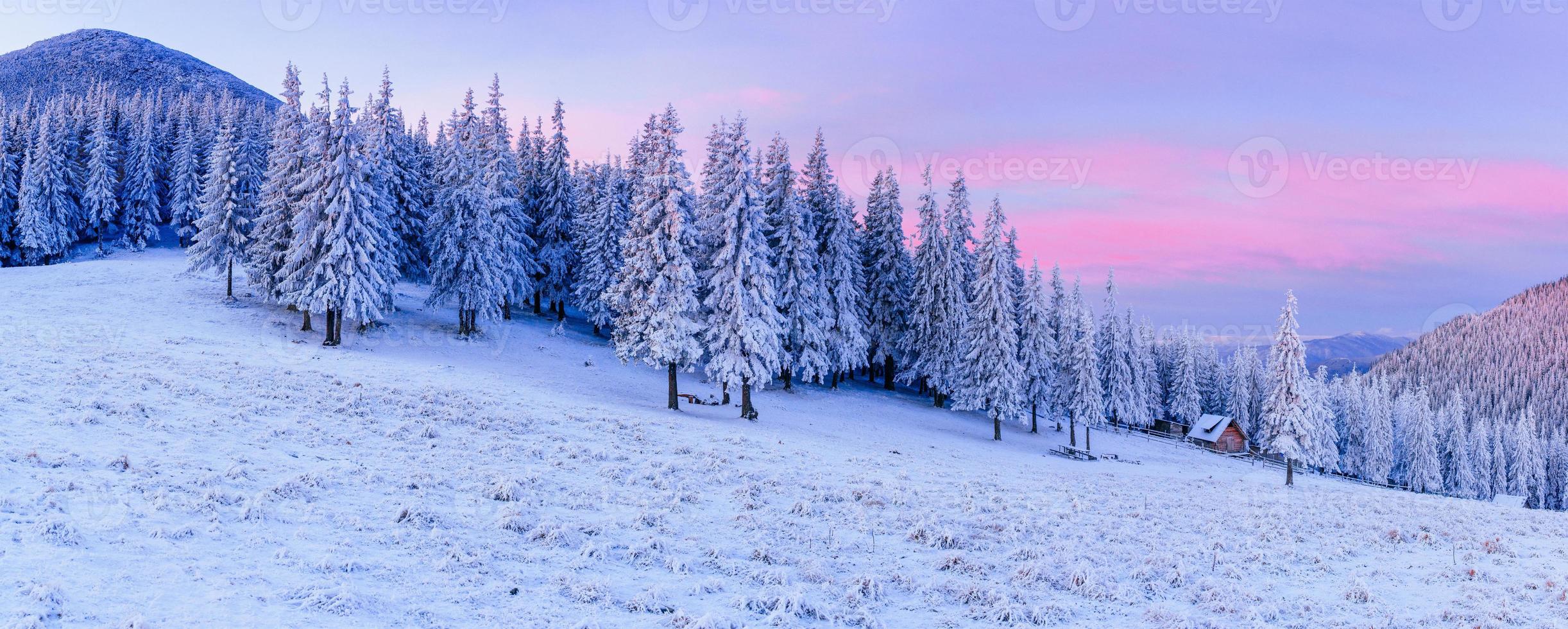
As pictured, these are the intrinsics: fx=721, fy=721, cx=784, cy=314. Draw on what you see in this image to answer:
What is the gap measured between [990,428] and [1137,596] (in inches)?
1369

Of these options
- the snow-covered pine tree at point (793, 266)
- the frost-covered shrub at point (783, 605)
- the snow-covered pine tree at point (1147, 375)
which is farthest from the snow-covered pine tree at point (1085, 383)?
the frost-covered shrub at point (783, 605)

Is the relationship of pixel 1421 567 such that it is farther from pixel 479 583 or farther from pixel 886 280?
pixel 886 280

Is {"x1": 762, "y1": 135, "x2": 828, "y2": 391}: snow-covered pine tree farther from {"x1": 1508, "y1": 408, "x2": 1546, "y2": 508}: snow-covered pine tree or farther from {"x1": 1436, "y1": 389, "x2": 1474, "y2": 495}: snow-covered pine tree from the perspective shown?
{"x1": 1508, "y1": 408, "x2": 1546, "y2": 508}: snow-covered pine tree

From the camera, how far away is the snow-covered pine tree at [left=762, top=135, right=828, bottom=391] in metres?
39.1

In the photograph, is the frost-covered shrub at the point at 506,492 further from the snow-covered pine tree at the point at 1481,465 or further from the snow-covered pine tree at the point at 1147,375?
the snow-covered pine tree at the point at 1481,465

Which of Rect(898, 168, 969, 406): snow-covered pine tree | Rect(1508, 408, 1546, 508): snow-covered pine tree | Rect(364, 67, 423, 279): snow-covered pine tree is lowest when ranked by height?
Rect(1508, 408, 1546, 508): snow-covered pine tree

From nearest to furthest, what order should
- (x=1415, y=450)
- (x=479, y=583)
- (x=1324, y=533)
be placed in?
(x=479, y=583)
(x=1324, y=533)
(x=1415, y=450)

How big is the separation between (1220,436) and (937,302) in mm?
39387

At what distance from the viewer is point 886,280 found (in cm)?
4794

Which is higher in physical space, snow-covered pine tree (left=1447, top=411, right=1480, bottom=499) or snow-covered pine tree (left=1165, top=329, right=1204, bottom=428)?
snow-covered pine tree (left=1165, top=329, right=1204, bottom=428)

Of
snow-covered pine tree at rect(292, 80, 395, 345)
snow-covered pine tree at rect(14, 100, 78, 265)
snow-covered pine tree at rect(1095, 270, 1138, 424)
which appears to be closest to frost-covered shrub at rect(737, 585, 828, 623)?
snow-covered pine tree at rect(292, 80, 395, 345)

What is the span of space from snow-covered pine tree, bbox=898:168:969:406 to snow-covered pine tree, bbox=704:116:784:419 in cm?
1609

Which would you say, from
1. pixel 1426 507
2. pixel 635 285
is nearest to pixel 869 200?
pixel 635 285

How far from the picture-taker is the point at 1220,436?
220 feet
